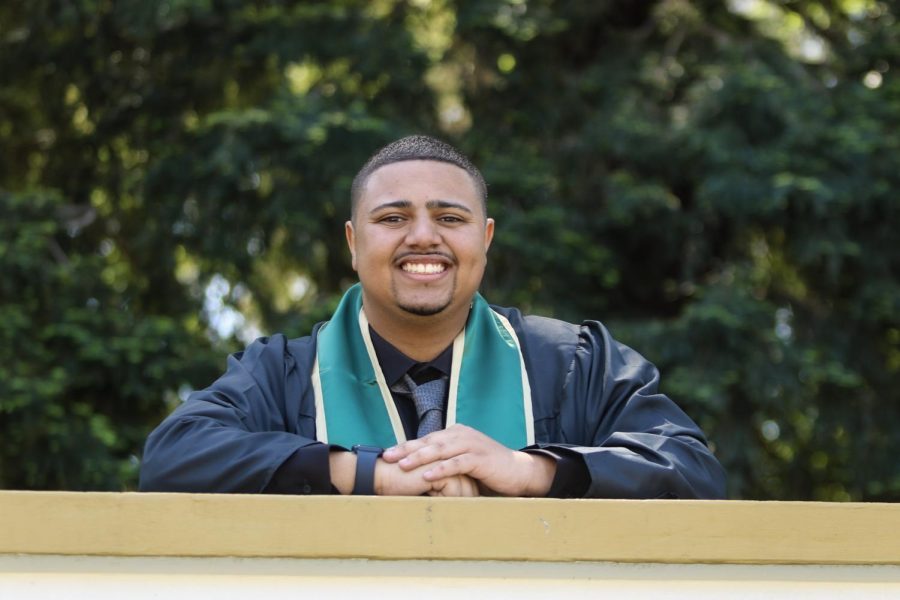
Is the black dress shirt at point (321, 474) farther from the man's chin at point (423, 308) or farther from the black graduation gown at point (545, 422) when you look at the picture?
the man's chin at point (423, 308)

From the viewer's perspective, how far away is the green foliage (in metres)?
6.37

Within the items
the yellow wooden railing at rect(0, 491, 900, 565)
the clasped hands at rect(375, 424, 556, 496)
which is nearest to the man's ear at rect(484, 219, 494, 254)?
the clasped hands at rect(375, 424, 556, 496)

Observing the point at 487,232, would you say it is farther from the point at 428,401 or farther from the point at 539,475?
the point at 539,475

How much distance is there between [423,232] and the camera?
10.4 feet

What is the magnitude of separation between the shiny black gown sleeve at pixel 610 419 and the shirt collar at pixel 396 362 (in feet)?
0.74

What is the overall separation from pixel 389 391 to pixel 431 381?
120 millimetres

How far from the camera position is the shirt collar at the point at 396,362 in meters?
3.34

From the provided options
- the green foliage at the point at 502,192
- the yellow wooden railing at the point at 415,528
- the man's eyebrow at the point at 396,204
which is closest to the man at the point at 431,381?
the man's eyebrow at the point at 396,204

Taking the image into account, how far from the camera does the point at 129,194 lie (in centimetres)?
730

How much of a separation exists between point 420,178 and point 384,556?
1332 mm

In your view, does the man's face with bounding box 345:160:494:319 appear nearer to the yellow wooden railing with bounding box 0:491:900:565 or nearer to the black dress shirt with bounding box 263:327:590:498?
the black dress shirt with bounding box 263:327:590:498

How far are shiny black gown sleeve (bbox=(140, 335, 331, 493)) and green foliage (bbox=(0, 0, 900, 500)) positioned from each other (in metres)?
2.97

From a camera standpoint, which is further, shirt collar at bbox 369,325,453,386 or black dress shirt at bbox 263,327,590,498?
shirt collar at bbox 369,325,453,386

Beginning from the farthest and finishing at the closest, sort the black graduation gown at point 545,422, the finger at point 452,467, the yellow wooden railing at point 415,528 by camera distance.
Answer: the black graduation gown at point 545,422 < the finger at point 452,467 < the yellow wooden railing at point 415,528
